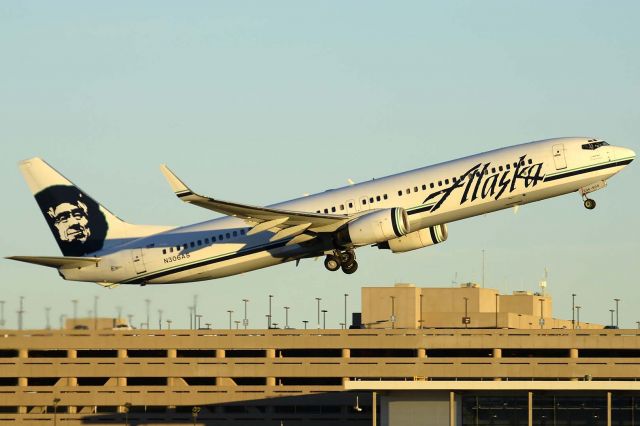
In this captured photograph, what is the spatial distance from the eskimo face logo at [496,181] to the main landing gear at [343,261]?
332 inches

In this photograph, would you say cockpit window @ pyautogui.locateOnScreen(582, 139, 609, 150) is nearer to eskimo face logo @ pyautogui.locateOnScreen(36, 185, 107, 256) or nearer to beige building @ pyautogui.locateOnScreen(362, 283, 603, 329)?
eskimo face logo @ pyautogui.locateOnScreen(36, 185, 107, 256)

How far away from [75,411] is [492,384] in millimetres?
61253

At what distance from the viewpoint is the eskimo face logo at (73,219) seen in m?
97.4

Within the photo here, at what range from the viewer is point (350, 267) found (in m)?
91.2

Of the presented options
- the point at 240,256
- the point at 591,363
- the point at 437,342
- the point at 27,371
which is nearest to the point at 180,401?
the point at 27,371

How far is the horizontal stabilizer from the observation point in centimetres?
9044

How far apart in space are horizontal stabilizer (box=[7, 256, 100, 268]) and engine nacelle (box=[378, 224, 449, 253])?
756 inches

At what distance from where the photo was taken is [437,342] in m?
134

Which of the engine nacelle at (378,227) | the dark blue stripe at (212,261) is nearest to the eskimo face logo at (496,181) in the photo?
the engine nacelle at (378,227)

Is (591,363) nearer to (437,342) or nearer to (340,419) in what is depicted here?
(437,342)

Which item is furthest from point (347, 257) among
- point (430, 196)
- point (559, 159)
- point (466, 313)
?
point (466, 313)

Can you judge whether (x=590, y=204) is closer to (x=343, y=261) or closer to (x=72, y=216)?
(x=343, y=261)

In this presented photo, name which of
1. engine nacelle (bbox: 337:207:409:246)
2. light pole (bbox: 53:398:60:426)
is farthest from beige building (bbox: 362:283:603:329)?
engine nacelle (bbox: 337:207:409:246)

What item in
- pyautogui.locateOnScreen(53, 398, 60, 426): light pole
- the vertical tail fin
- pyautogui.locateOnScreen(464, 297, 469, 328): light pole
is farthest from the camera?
pyautogui.locateOnScreen(464, 297, 469, 328): light pole
